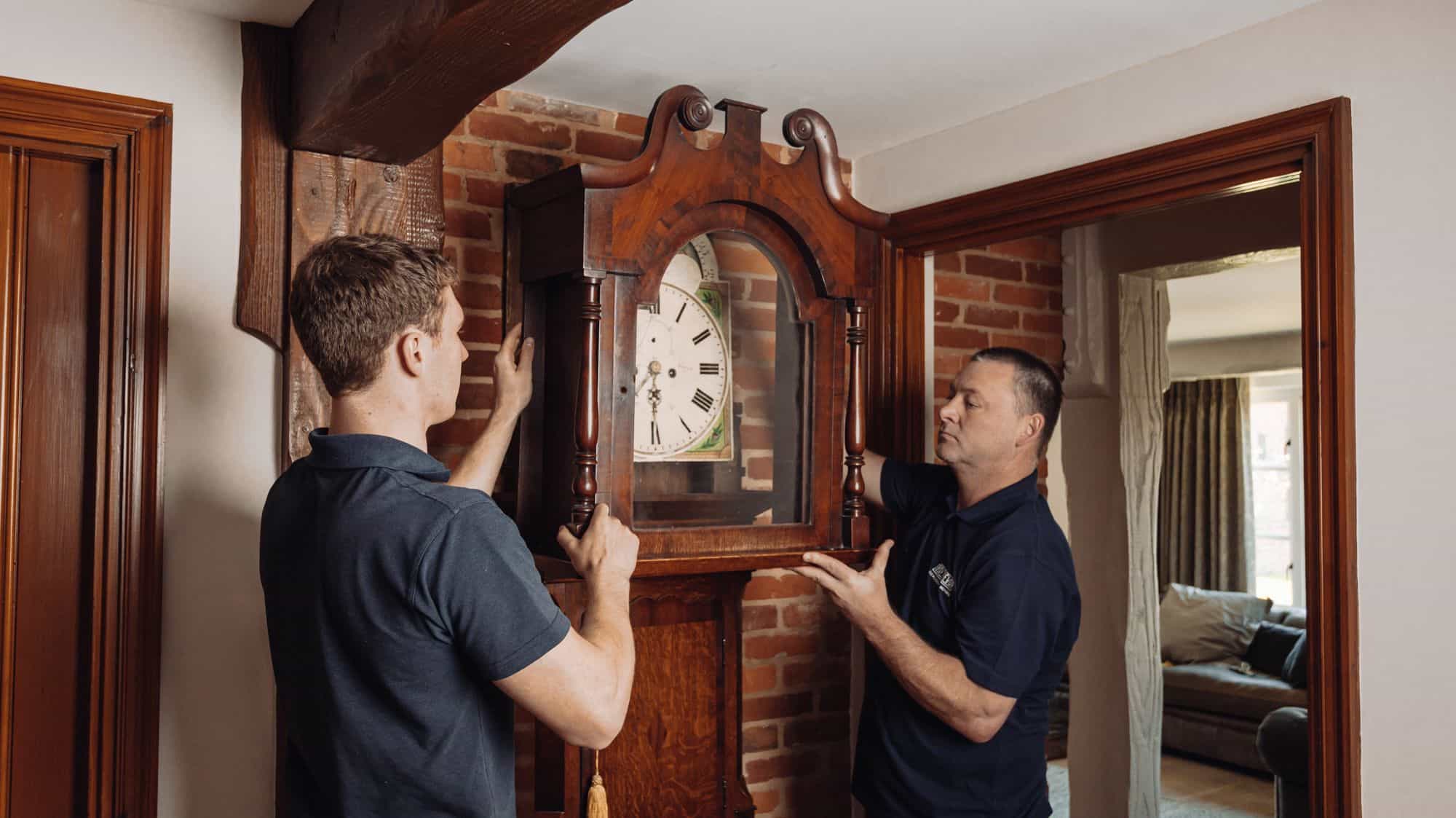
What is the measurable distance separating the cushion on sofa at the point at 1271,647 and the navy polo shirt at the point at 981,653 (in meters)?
→ 5.17

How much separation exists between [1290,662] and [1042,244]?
4281 mm

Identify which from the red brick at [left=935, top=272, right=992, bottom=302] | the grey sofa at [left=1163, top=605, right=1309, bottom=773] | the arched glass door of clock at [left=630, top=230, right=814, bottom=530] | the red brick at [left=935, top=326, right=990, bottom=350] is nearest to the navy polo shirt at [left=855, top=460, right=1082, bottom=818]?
the arched glass door of clock at [left=630, top=230, right=814, bottom=530]

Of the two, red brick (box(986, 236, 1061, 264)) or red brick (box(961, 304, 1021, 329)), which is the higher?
red brick (box(986, 236, 1061, 264))

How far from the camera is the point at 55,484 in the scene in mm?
1849

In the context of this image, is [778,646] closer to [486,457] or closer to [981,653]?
[981,653]

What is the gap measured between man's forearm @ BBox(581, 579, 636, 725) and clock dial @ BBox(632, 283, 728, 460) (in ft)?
1.23

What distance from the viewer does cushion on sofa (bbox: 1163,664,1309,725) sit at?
6066mm

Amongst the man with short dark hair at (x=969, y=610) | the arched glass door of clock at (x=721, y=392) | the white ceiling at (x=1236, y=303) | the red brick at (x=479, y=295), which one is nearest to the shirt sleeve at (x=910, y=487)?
the man with short dark hair at (x=969, y=610)

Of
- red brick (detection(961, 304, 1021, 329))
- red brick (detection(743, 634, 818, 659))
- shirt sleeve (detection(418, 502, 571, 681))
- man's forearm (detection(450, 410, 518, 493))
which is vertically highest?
red brick (detection(961, 304, 1021, 329))

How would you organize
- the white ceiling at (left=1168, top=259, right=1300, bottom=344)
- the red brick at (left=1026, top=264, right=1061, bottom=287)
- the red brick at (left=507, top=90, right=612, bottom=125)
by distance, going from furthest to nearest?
the white ceiling at (left=1168, top=259, right=1300, bottom=344)
the red brick at (left=1026, top=264, right=1061, bottom=287)
the red brick at (left=507, top=90, right=612, bottom=125)

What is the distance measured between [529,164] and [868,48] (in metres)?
0.79

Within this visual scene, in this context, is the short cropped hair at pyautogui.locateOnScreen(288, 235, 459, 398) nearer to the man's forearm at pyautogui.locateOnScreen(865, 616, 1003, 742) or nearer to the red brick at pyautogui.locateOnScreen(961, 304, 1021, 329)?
the man's forearm at pyautogui.locateOnScreen(865, 616, 1003, 742)

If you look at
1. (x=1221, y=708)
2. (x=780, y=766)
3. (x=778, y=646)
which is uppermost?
(x=778, y=646)

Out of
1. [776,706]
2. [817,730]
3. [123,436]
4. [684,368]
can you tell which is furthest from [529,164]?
[817,730]
